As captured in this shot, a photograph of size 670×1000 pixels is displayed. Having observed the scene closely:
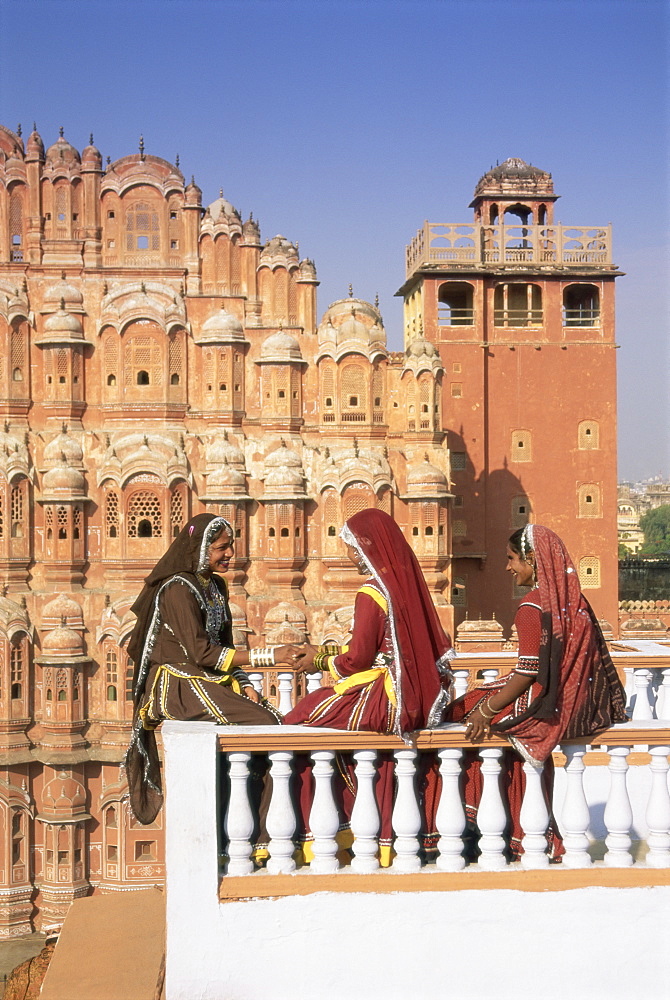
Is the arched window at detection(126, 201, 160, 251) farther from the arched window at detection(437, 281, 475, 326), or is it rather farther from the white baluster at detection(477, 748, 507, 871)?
the white baluster at detection(477, 748, 507, 871)

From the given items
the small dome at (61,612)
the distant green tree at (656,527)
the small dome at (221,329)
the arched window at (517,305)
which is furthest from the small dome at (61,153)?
the distant green tree at (656,527)

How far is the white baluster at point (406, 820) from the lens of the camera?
3.94 m

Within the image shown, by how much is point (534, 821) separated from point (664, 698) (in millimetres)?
2232

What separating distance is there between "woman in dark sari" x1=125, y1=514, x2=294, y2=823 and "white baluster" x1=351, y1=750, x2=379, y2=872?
0.65 metres

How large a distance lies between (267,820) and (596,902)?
A: 1168mm

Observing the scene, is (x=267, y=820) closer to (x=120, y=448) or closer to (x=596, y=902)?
(x=596, y=902)

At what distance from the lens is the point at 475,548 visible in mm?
25594

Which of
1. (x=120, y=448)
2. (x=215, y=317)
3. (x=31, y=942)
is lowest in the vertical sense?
(x=31, y=942)

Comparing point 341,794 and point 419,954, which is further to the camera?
point 341,794

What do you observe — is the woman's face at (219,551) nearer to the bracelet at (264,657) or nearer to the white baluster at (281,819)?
the bracelet at (264,657)

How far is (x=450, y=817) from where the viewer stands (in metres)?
3.96

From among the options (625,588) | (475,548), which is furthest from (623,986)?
(625,588)

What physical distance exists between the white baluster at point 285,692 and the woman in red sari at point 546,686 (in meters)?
1.48

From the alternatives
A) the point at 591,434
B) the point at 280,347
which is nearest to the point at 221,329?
the point at 280,347
